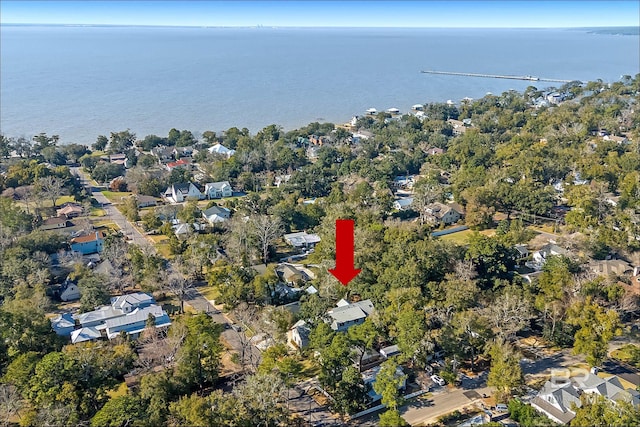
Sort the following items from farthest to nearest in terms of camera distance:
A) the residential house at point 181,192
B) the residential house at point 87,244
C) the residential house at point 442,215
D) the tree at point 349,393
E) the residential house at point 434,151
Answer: the residential house at point 434,151, the residential house at point 181,192, the residential house at point 442,215, the residential house at point 87,244, the tree at point 349,393

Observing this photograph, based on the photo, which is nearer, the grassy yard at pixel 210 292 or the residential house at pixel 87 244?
the grassy yard at pixel 210 292

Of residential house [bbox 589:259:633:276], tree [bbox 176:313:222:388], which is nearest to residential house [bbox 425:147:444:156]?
residential house [bbox 589:259:633:276]

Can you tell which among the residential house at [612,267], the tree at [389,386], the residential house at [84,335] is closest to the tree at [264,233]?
the residential house at [84,335]

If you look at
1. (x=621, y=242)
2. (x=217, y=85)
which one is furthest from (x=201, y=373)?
(x=217, y=85)

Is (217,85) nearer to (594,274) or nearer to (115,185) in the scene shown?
(115,185)

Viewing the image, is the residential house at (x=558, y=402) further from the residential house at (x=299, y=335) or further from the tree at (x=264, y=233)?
the tree at (x=264, y=233)

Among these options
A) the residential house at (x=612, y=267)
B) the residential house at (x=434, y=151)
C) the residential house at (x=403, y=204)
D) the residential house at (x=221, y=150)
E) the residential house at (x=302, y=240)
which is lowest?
the residential house at (x=302, y=240)
